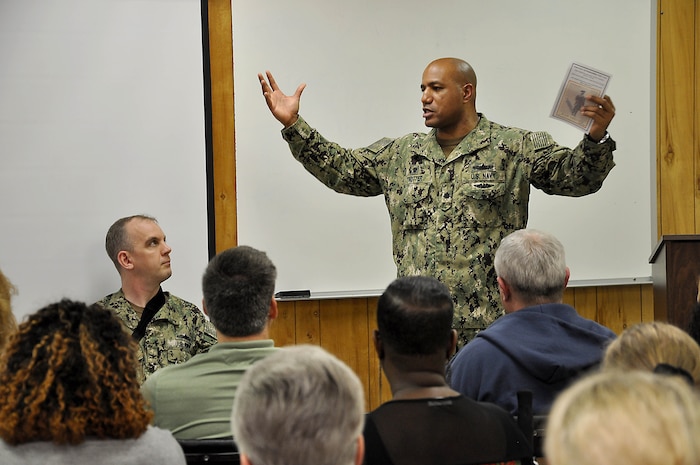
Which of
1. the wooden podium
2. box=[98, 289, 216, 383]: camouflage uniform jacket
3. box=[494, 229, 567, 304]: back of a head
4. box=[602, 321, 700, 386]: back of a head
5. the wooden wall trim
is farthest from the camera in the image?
the wooden wall trim

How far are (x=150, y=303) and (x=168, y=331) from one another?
127mm

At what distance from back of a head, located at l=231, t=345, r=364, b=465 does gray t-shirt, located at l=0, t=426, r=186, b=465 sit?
340 mm

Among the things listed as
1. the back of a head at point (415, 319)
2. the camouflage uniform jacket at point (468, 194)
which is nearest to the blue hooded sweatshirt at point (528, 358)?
the back of a head at point (415, 319)

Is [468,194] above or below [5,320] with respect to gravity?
above

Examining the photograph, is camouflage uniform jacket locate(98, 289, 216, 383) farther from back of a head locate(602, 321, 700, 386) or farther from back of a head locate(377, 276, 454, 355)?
back of a head locate(602, 321, 700, 386)

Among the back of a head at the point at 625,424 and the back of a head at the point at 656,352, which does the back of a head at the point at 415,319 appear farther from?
the back of a head at the point at 625,424

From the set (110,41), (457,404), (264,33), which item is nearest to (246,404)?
(457,404)

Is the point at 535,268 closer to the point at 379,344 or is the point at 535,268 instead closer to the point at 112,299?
the point at 379,344

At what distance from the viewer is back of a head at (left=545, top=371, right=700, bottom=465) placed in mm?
921

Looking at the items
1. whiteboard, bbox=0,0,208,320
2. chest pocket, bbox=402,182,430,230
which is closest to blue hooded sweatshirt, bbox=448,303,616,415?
chest pocket, bbox=402,182,430,230

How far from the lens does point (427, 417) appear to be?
1684 millimetres

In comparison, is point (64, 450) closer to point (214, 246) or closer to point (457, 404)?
point (457, 404)

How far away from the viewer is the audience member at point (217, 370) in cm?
194

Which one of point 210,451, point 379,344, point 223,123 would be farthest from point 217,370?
point 223,123
